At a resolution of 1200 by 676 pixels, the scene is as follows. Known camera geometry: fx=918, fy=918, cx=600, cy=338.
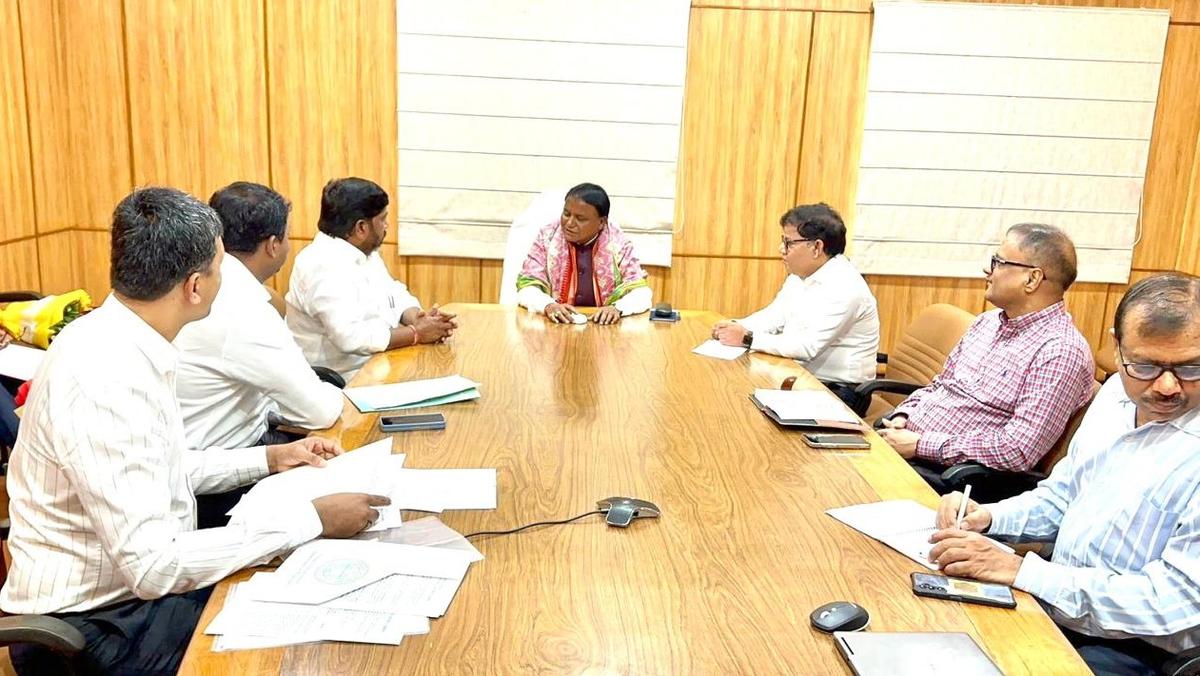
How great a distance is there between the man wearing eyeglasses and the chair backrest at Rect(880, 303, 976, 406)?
1.66 meters

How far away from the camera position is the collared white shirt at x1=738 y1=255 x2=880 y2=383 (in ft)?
11.7

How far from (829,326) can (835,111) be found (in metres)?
1.88

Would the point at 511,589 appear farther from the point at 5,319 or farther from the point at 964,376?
the point at 5,319

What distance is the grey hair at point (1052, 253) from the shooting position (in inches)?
106

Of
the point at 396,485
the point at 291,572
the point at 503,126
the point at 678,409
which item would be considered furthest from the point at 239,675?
the point at 503,126

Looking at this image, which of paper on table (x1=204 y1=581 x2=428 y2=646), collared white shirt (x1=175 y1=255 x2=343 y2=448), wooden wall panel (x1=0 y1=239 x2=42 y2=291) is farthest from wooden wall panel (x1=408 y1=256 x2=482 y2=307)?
paper on table (x1=204 y1=581 x2=428 y2=646)

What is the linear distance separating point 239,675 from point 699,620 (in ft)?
2.30

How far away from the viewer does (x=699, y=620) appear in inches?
58.8

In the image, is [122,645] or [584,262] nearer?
[122,645]

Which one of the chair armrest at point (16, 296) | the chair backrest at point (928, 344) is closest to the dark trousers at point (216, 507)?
the chair backrest at point (928, 344)

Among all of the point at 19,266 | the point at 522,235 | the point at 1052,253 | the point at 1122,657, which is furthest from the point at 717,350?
the point at 19,266

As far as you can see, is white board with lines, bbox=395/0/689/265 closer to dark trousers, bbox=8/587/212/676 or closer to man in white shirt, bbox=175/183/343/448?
man in white shirt, bbox=175/183/343/448

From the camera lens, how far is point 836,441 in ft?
7.87

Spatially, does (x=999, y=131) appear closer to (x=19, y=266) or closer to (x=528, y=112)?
(x=528, y=112)
